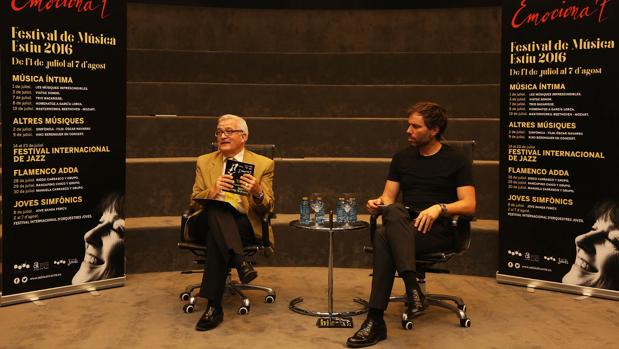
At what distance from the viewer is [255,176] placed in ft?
13.4

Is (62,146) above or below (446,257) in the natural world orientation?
above

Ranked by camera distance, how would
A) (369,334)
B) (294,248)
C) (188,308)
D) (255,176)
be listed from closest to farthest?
1. (369,334)
2. (188,308)
3. (255,176)
4. (294,248)

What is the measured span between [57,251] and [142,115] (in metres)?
2.17

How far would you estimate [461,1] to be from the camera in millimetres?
7227

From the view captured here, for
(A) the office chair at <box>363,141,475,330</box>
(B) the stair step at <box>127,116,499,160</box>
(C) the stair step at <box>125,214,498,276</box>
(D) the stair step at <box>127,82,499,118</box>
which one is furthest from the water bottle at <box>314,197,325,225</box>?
(D) the stair step at <box>127,82,499,118</box>

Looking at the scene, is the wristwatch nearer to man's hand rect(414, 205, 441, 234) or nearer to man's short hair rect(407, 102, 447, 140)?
man's hand rect(414, 205, 441, 234)

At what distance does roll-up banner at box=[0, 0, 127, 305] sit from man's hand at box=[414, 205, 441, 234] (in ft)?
6.61

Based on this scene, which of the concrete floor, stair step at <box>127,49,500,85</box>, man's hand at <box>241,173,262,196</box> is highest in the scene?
stair step at <box>127,49,500,85</box>

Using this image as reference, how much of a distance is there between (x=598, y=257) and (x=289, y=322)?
203 cm

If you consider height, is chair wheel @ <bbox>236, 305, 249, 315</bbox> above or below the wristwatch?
below

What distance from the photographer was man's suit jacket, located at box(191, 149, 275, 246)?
4016mm

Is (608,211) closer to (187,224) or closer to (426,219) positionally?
(426,219)

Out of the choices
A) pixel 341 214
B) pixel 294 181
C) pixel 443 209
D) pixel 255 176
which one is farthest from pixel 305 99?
pixel 443 209

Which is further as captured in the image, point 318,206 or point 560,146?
point 560,146
